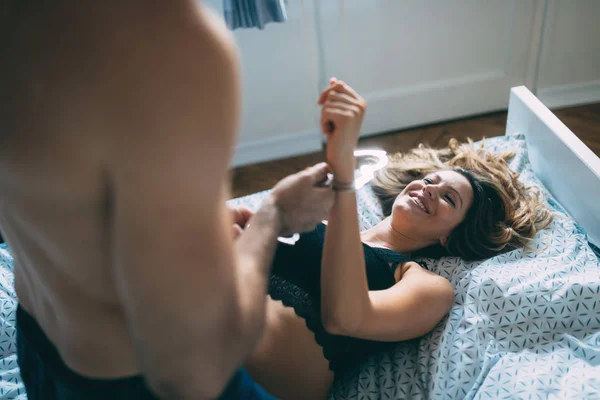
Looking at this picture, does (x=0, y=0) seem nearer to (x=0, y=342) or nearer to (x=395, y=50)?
(x=0, y=342)

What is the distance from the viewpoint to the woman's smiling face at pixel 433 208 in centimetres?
146

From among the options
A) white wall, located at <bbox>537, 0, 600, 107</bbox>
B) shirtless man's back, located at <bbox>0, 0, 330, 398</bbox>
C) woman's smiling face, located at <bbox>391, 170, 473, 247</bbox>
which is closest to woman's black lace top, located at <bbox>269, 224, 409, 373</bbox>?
woman's smiling face, located at <bbox>391, 170, 473, 247</bbox>

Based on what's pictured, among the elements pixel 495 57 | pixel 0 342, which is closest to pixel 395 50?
pixel 495 57

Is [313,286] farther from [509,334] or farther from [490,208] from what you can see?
[490,208]

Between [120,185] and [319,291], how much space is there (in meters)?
0.78

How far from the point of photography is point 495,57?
9.14ft

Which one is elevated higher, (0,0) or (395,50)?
(0,0)

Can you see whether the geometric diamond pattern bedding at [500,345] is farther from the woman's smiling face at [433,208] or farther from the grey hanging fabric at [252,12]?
the grey hanging fabric at [252,12]

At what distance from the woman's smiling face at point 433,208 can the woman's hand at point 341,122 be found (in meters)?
0.51

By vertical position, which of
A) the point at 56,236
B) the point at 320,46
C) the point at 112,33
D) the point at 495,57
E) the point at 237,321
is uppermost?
the point at 112,33

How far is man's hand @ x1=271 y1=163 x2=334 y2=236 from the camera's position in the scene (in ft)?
2.90

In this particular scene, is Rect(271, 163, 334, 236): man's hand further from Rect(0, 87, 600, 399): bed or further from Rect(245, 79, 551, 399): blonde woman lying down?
Rect(0, 87, 600, 399): bed

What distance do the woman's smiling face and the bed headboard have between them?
0.34m

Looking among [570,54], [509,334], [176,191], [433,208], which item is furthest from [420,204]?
[570,54]
